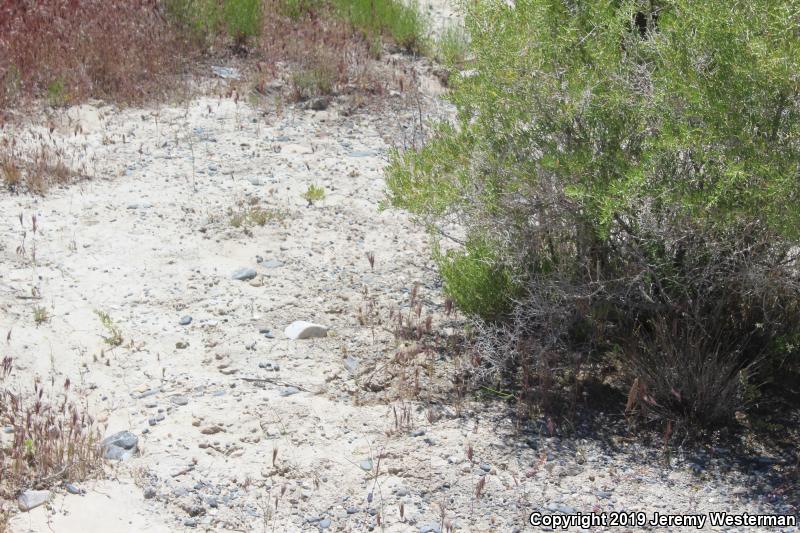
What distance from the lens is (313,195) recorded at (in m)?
7.67

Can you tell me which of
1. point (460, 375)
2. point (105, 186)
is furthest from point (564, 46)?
point (105, 186)

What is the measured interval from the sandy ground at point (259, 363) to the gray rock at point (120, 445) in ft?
0.21

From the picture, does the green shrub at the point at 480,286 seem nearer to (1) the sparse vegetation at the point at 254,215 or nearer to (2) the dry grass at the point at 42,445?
(1) the sparse vegetation at the point at 254,215

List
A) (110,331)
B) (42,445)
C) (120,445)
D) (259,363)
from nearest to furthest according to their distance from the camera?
1. (42,445)
2. (120,445)
3. (259,363)
4. (110,331)

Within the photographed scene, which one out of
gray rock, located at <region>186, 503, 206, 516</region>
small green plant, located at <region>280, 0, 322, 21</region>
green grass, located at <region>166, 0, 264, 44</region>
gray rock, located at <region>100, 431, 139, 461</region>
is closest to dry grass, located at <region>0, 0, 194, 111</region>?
green grass, located at <region>166, 0, 264, 44</region>

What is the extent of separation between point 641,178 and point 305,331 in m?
2.39

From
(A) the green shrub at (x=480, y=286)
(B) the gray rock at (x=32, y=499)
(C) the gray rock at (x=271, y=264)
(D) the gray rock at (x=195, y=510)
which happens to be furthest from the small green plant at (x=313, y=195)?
(B) the gray rock at (x=32, y=499)

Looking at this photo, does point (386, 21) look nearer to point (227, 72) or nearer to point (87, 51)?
point (227, 72)

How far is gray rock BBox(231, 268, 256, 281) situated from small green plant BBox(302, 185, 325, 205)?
1183 mm

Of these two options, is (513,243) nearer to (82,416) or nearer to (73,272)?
(82,416)

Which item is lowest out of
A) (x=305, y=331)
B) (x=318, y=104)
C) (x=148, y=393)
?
(x=148, y=393)

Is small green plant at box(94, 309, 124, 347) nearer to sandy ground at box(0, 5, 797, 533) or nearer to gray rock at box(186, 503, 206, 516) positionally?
sandy ground at box(0, 5, 797, 533)

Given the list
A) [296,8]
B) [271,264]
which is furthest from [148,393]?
[296,8]

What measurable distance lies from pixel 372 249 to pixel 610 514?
3.13 metres
